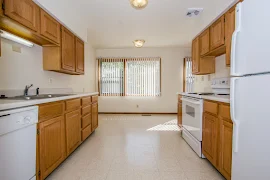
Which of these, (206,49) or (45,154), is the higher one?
(206,49)

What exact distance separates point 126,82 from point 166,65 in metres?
1.62

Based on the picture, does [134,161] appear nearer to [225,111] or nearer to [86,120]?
[86,120]

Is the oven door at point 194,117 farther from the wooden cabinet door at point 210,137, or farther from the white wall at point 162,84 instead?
the white wall at point 162,84

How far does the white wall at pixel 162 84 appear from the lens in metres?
5.49

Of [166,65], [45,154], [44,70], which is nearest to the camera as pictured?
[45,154]

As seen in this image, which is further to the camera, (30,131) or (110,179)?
(110,179)

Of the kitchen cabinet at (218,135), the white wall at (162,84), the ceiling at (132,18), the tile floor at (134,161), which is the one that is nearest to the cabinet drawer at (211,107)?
the kitchen cabinet at (218,135)

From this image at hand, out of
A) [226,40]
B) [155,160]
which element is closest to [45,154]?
[155,160]

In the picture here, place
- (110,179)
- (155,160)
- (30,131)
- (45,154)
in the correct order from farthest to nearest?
(155,160), (110,179), (45,154), (30,131)

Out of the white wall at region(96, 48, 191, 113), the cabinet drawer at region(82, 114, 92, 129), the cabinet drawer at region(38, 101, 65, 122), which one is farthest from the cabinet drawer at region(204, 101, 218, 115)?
the white wall at region(96, 48, 191, 113)

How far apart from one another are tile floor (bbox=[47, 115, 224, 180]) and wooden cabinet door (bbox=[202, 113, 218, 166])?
17 centimetres

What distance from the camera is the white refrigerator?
35.8 inches

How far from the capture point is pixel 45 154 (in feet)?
5.12

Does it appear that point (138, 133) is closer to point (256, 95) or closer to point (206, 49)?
point (206, 49)
